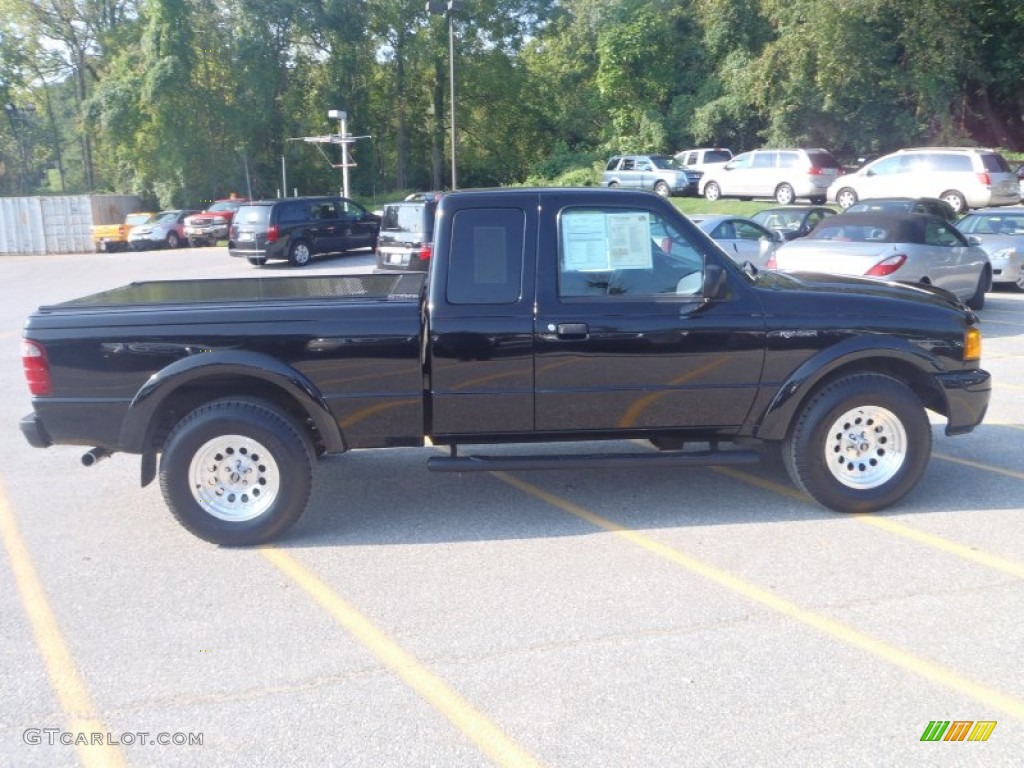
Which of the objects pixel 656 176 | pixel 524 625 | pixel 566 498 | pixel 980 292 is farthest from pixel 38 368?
pixel 656 176

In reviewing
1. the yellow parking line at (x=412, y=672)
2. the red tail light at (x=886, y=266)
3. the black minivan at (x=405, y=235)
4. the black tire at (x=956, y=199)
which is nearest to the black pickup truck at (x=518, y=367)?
the yellow parking line at (x=412, y=672)

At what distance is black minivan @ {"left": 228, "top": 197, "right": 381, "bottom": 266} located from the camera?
25.7 metres

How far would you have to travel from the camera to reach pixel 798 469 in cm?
599

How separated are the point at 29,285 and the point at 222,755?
23.5 metres

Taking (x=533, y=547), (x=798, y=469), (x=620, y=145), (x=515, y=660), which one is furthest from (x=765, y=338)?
(x=620, y=145)

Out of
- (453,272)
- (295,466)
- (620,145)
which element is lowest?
(295,466)

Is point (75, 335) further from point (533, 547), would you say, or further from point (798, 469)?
point (798, 469)

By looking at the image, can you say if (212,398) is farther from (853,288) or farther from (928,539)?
(928,539)

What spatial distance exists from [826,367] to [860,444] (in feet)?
1.85

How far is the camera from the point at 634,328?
5.77 meters

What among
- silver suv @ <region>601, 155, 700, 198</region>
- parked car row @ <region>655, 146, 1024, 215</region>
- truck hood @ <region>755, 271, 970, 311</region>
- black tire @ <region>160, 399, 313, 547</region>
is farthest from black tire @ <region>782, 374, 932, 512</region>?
silver suv @ <region>601, 155, 700, 198</region>

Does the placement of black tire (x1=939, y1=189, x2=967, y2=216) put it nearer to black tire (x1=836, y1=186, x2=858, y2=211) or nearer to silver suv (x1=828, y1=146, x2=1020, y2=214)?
silver suv (x1=828, y1=146, x2=1020, y2=214)

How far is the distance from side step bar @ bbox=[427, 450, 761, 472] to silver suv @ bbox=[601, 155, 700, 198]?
1213 inches

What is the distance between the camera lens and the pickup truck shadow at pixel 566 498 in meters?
5.97
